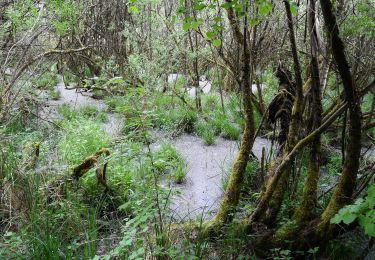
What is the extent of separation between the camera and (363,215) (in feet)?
6.88

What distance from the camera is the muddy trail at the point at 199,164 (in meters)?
4.17

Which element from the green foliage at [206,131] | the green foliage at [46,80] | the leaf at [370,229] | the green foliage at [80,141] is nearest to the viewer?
the leaf at [370,229]

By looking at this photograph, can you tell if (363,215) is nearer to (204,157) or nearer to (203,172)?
(203,172)

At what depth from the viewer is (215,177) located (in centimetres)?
488

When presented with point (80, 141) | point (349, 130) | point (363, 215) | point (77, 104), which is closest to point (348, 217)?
point (363, 215)

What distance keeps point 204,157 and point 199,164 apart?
0.23m

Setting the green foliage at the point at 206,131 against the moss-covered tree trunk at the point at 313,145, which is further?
the green foliage at the point at 206,131

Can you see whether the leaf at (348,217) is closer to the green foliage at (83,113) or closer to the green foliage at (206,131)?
the green foliage at (206,131)

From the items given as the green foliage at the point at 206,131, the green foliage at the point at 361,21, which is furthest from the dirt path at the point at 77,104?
the green foliage at the point at 361,21

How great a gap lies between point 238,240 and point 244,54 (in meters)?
1.43

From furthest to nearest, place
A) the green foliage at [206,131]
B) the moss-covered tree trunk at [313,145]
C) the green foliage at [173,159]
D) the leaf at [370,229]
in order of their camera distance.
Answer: the green foliage at [206,131] < the green foliage at [173,159] < the moss-covered tree trunk at [313,145] < the leaf at [370,229]

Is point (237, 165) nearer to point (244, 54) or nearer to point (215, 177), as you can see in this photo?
point (244, 54)

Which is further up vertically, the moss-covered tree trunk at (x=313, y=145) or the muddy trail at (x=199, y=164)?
the moss-covered tree trunk at (x=313, y=145)

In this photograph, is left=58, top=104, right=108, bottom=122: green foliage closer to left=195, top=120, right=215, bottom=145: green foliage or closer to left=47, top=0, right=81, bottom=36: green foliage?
left=47, top=0, right=81, bottom=36: green foliage
